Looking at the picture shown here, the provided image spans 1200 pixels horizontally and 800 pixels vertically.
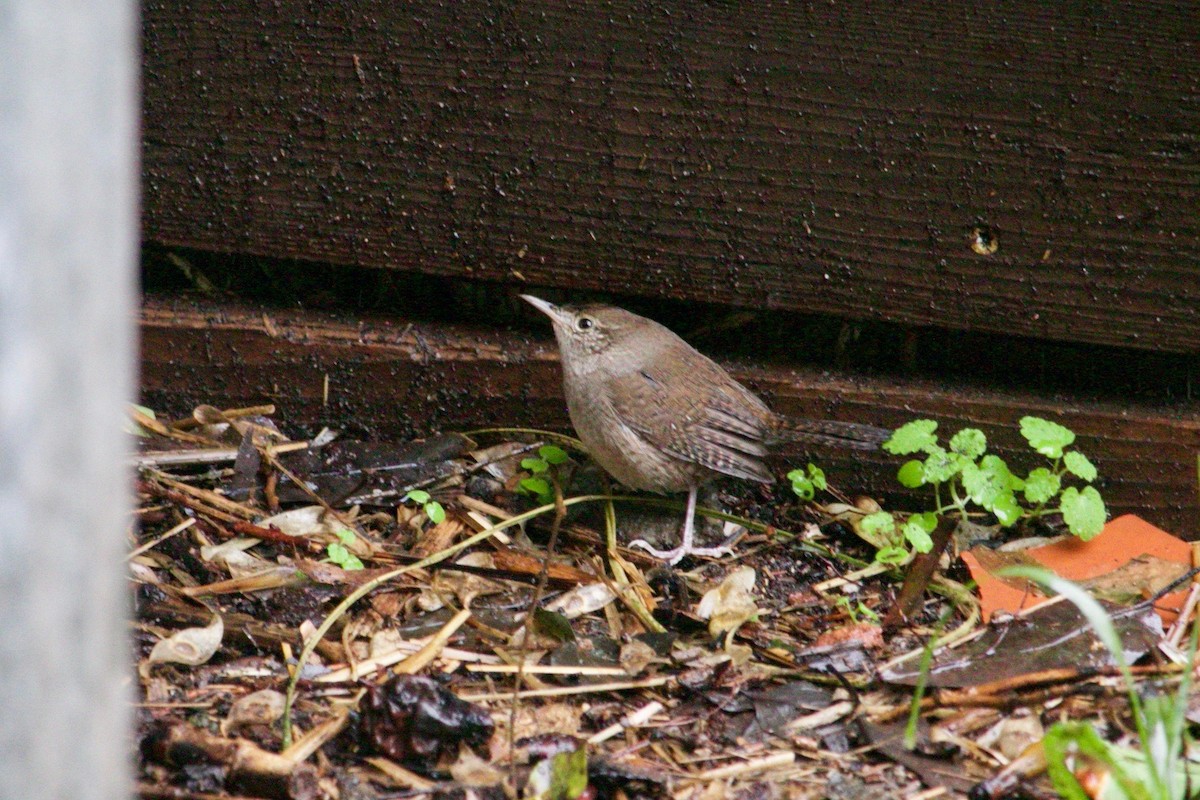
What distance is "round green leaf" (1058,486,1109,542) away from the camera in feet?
13.1

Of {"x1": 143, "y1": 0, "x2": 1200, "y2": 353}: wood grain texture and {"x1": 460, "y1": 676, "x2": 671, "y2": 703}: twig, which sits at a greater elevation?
{"x1": 143, "y1": 0, "x2": 1200, "y2": 353}: wood grain texture

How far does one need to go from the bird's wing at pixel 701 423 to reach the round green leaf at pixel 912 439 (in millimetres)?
457

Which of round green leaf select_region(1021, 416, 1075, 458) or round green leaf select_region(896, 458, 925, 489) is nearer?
round green leaf select_region(1021, 416, 1075, 458)

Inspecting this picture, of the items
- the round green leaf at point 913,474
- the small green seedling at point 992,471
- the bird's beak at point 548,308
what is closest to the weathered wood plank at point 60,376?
the bird's beak at point 548,308

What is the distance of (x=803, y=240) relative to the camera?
412 cm

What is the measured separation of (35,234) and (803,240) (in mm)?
3260

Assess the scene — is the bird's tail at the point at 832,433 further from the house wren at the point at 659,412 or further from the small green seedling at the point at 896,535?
the small green seedling at the point at 896,535

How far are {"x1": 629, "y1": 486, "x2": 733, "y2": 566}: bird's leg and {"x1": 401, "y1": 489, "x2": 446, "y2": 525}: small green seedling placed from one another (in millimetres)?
725

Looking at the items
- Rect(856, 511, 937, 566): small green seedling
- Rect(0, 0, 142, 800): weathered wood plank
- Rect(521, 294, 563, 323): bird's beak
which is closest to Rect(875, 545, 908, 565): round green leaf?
Rect(856, 511, 937, 566): small green seedling

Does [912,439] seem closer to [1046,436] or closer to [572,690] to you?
[1046,436]

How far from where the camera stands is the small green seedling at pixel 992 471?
162 inches

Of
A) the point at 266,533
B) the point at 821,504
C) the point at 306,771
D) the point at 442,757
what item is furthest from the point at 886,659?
the point at 266,533

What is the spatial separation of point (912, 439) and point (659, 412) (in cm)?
91

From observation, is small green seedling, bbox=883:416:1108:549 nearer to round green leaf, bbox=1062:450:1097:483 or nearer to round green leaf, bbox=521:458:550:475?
round green leaf, bbox=1062:450:1097:483
